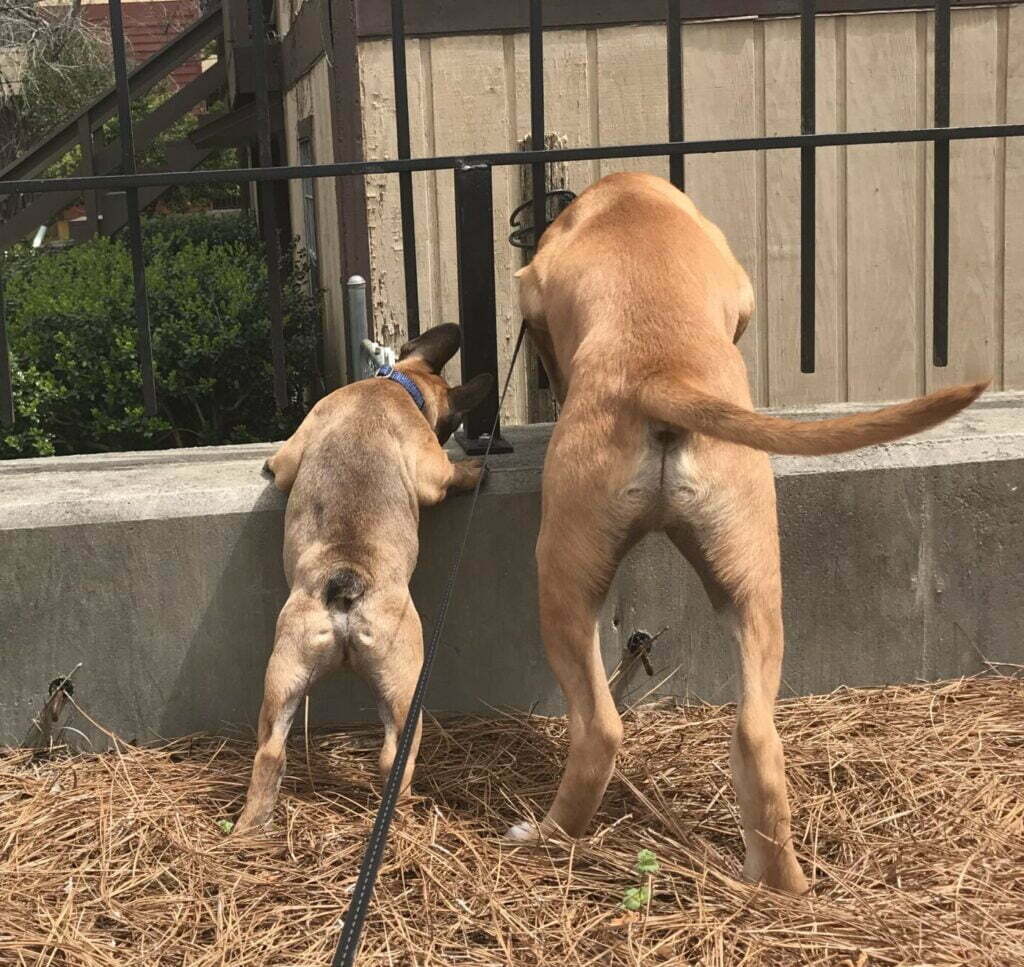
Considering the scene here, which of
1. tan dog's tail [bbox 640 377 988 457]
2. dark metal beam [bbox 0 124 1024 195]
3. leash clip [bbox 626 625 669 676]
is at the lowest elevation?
leash clip [bbox 626 625 669 676]

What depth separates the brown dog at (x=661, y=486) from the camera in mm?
2988

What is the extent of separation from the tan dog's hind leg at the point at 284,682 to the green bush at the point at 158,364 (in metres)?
4.40

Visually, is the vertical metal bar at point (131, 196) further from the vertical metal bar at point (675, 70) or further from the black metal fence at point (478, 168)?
the vertical metal bar at point (675, 70)

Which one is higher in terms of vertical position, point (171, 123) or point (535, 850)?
point (171, 123)

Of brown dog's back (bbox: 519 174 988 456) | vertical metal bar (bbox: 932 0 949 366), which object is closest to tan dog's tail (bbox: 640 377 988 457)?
brown dog's back (bbox: 519 174 988 456)

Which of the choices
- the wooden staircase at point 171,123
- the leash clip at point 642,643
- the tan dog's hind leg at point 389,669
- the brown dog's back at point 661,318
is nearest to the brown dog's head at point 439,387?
the brown dog's back at point 661,318

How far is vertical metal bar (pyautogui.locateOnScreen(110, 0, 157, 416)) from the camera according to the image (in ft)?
13.1

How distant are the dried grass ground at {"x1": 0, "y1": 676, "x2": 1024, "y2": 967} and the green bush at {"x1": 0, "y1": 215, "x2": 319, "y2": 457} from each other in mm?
4301

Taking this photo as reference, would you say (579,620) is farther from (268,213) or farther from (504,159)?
(268,213)

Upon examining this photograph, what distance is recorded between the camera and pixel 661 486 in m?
3.00

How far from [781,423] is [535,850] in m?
1.26

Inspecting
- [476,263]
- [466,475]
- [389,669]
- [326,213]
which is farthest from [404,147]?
[326,213]

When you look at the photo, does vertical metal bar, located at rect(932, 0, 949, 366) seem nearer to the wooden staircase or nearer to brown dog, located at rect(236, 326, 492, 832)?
brown dog, located at rect(236, 326, 492, 832)

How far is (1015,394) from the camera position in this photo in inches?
193
